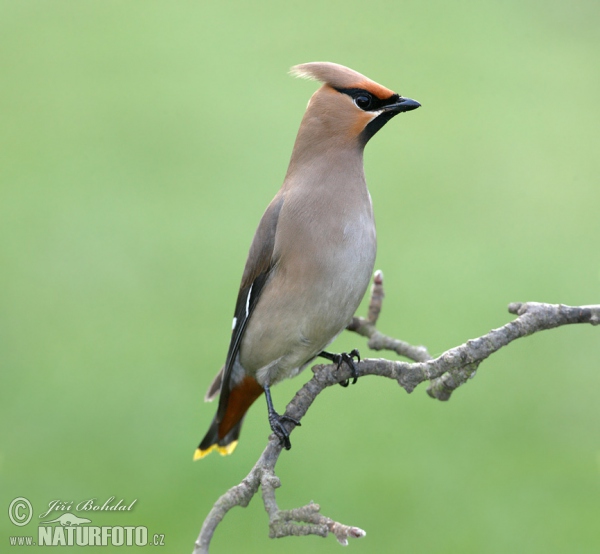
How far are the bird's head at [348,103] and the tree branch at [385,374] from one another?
2.73 feet

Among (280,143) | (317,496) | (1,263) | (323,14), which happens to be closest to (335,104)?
(317,496)

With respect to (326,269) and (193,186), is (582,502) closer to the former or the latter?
(326,269)

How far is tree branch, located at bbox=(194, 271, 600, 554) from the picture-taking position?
2672mm

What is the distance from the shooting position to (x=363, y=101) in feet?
11.8

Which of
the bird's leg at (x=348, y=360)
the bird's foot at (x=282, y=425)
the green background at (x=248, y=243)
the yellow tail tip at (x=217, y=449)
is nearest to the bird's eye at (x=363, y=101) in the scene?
the bird's leg at (x=348, y=360)

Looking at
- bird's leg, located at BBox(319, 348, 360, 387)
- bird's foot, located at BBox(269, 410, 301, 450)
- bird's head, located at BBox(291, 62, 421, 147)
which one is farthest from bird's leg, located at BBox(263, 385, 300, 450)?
bird's head, located at BBox(291, 62, 421, 147)

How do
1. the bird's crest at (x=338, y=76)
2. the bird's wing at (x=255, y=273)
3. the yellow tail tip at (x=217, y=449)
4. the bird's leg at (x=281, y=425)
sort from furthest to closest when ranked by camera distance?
1. the yellow tail tip at (x=217, y=449)
2. the bird's wing at (x=255, y=273)
3. the bird's crest at (x=338, y=76)
4. the bird's leg at (x=281, y=425)

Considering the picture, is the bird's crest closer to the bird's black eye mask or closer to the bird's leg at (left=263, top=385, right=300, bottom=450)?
the bird's black eye mask

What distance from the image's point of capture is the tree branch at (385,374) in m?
2.67

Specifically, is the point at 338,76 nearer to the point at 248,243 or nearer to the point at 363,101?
the point at 363,101

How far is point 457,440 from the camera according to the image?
247 inches

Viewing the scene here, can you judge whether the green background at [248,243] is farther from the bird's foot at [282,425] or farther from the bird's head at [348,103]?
the bird's head at [348,103]

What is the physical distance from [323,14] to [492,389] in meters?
6.54

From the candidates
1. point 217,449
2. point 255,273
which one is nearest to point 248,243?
point 217,449
